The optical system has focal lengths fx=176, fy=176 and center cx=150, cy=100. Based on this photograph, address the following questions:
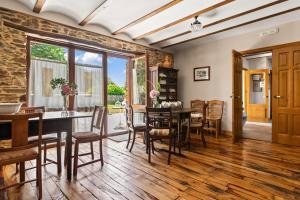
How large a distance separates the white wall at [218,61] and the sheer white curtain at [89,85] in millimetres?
2730

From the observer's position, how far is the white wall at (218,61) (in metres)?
4.04

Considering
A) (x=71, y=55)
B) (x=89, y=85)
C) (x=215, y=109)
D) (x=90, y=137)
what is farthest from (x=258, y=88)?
(x=90, y=137)

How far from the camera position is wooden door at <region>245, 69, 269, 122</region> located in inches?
289

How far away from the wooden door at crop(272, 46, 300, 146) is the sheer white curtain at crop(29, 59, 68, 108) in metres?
4.80

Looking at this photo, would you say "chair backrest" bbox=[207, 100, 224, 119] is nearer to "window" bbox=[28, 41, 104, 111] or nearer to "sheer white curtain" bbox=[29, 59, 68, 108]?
"window" bbox=[28, 41, 104, 111]

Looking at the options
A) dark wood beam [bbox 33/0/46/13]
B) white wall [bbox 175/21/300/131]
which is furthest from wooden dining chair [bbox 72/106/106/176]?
white wall [bbox 175/21/300/131]

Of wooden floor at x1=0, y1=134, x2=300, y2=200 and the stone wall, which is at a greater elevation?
the stone wall

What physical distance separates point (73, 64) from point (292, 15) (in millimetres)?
4737

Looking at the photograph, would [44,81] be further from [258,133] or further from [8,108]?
[258,133]

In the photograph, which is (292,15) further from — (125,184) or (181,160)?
(125,184)

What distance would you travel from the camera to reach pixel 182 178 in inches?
90.6

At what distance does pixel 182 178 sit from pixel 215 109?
10.2 feet

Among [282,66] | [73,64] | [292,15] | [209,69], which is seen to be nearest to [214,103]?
[209,69]

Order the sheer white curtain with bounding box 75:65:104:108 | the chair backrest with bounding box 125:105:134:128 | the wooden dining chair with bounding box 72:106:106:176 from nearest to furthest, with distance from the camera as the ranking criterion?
the wooden dining chair with bounding box 72:106:106:176 → the chair backrest with bounding box 125:105:134:128 → the sheer white curtain with bounding box 75:65:104:108
